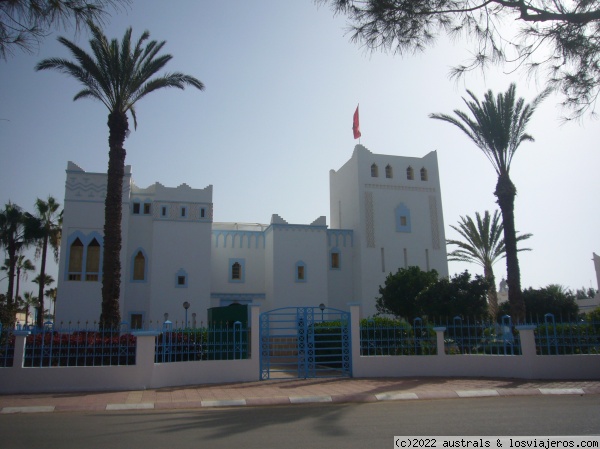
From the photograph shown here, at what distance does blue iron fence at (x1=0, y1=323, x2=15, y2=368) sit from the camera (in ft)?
35.4

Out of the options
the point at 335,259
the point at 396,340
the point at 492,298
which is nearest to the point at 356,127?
the point at 335,259

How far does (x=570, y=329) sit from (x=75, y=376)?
11.7 metres

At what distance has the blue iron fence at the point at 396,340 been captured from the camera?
13.3 metres

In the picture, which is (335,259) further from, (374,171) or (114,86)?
(114,86)

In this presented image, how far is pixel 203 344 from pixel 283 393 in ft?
9.79

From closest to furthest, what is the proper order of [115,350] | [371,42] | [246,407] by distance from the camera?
1. [371,42]
2. [246,407]
3. [115,350]

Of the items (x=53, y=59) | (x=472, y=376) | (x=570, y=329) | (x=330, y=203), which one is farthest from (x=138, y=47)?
(x=330, y=203)

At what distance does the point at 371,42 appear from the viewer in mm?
7832

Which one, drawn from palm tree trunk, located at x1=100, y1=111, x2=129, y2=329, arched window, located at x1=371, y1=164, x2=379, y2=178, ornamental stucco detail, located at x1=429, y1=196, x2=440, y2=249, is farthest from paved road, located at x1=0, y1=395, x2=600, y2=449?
arched window, located at x1=371, y1=164, x2=379, y2=178

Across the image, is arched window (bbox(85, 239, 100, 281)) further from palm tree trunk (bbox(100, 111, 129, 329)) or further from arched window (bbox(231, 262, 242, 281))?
palm tree trunk (bbox(100, 111, 129, 329))

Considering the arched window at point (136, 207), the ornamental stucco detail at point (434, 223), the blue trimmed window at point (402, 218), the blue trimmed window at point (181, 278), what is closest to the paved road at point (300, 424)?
the blue trimmed window at point (181, 278)

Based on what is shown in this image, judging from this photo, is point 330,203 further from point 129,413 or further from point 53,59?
point 129,413

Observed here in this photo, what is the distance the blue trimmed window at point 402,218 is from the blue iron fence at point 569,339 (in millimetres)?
15408

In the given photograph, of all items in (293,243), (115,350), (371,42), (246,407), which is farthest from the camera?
(293,243)
